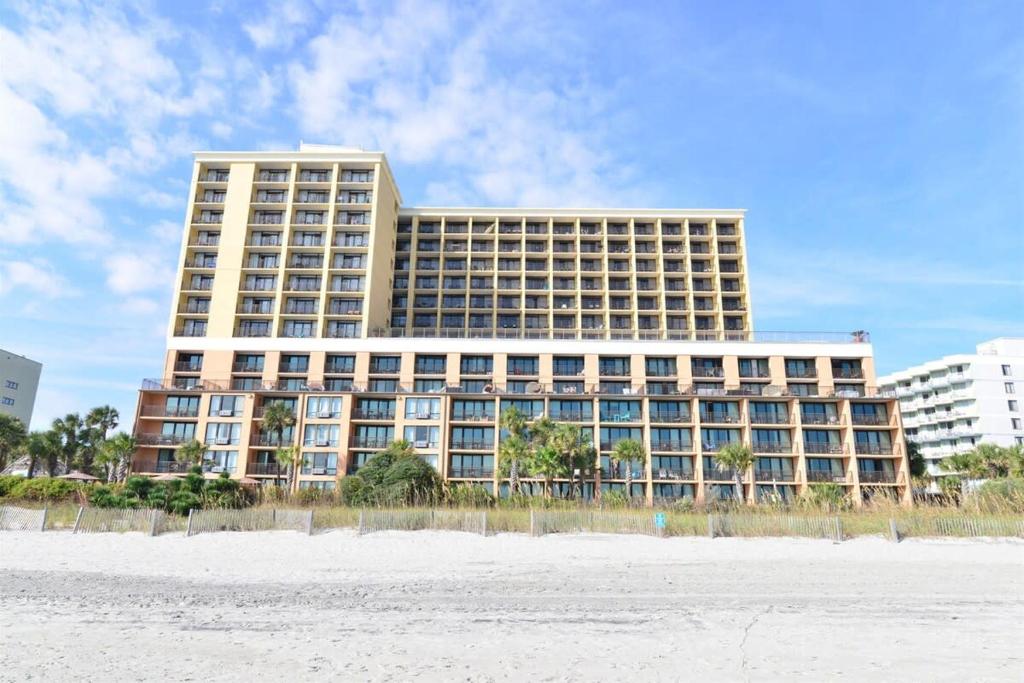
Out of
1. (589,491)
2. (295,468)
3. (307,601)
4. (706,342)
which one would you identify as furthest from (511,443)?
(307,601)

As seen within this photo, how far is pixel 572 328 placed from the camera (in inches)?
2953

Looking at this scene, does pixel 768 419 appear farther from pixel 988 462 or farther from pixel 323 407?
pixel 323 407

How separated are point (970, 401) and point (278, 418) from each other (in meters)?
95.5

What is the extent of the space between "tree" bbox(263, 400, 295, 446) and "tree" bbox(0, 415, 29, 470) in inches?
1276

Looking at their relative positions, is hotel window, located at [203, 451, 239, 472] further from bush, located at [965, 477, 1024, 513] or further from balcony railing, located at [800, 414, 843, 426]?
bush, located at [965, 477, 1024, 513]

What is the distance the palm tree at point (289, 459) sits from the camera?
51.5 meters

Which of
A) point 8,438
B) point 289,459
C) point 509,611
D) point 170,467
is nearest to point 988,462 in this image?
point 509,611

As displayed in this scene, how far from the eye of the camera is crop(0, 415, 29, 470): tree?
210 feet

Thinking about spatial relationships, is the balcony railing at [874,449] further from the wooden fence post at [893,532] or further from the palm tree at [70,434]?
the palm tree at [70,434]

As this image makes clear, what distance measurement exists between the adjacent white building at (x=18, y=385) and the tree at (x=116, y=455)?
139 feet

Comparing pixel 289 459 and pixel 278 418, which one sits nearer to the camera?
pixel 289 459

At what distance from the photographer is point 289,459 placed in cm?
5141

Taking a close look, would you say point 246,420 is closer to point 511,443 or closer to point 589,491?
point 511,443

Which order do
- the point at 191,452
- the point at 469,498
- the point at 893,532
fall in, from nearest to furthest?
the point at 893,532, the point at 469,498, the point at 191,452
